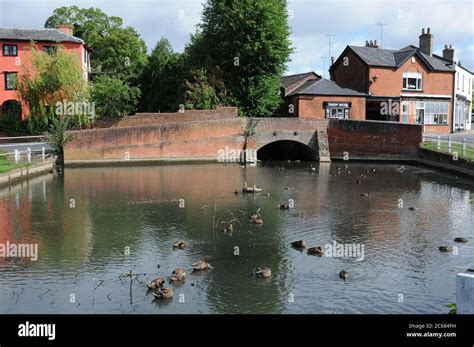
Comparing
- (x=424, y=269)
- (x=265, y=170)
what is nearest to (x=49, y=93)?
(x=265, y=170)

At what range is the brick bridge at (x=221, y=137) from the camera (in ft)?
124

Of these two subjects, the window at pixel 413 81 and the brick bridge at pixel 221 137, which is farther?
the window at pixel 413 81

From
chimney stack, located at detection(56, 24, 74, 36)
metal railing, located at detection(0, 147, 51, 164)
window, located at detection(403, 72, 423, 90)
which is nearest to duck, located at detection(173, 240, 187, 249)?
metal railing, located at detection(0, 147, 51, 164)

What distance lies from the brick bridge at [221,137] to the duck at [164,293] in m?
26.2

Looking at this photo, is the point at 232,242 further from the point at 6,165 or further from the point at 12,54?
the point at 12,54

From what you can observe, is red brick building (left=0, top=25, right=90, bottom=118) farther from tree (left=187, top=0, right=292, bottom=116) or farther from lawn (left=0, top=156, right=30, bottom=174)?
lawn (left=0, top=156, right=30, bottom=174)

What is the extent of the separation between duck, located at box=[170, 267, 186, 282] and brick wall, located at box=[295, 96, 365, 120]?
113ft

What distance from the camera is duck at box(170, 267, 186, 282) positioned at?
12977 millimetres

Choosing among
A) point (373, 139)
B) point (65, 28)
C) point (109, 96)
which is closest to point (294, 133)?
point (373, 139)

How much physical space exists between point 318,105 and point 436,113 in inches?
468

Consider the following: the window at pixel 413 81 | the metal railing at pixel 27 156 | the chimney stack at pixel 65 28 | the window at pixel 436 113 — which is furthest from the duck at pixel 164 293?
the chimney stack at pixel 65 28

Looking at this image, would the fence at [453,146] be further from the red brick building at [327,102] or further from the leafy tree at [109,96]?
the leafy tree at [109,96]
